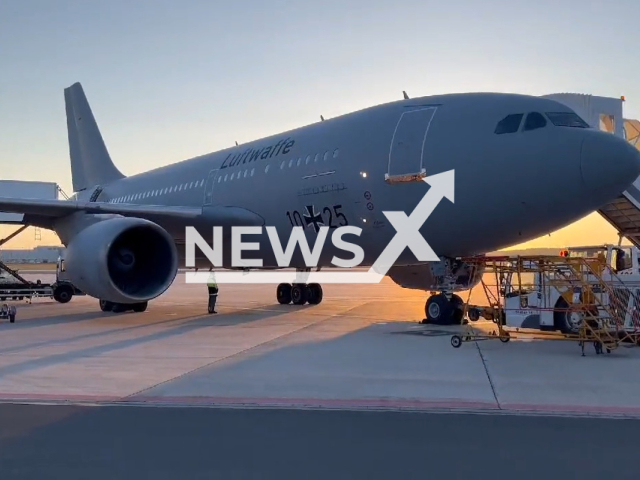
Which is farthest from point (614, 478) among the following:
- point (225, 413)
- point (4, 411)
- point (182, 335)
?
point (182, 335)

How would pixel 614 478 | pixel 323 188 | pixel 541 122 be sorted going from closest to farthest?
pixel 614 478 < pixel 541 122 < pixel 323 188

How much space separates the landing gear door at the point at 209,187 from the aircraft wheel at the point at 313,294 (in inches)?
164

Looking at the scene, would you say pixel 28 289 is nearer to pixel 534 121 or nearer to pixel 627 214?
pixel 534 121

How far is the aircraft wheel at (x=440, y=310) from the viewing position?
40.5 ft

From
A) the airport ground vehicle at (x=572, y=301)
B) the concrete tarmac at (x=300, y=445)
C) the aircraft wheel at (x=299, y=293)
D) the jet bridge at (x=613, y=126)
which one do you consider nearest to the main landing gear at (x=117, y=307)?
the aircraft wheel at (x=299, y=293)

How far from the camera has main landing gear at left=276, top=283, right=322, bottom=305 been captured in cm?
1941

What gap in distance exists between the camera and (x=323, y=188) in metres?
13.3

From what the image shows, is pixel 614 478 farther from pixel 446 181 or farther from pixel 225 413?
pixel 446 181

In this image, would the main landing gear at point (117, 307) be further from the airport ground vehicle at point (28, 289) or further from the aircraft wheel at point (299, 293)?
the aircraft wheel at point (299, 293)

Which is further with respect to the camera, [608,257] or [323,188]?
[323,188]

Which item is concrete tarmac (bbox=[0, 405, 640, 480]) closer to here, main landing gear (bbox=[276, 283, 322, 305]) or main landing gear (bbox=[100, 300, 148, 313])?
main landing gear (bbox=[100, 300, 148, 313])

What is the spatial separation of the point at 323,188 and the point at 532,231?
4.01 m

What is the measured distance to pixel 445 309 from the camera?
12.4 meters

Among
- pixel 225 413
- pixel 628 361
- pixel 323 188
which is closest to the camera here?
pixel 225 413
